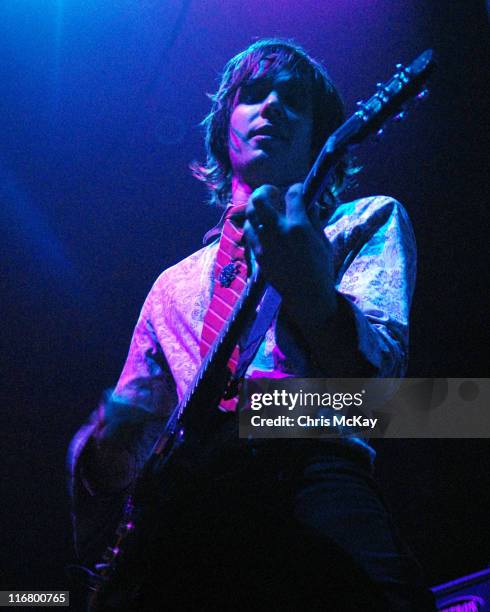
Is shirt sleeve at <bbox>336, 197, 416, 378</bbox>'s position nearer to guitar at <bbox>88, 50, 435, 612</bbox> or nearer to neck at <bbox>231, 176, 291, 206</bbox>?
guitar at <bbox>88, 50, 435, 612</bbox>

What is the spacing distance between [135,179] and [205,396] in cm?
164

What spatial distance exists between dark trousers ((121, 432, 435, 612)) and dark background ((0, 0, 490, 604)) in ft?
4.18

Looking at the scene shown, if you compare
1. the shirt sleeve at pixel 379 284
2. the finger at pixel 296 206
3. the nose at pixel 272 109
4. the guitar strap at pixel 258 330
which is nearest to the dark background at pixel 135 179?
the nose at pixel 272 109

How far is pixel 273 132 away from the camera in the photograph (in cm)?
156

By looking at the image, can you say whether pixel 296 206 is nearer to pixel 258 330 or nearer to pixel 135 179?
pixel 258 330

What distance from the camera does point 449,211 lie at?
2.34m

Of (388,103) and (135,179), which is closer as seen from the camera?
(388,103)

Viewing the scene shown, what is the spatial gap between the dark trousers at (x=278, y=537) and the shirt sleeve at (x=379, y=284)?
0.23 m

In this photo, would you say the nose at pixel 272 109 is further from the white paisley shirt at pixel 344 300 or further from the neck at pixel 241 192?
the white paisley shirt at pixel 344 300

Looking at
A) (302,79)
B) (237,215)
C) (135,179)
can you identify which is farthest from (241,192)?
(135,179)

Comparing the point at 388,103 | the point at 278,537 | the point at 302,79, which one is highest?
the point at 302,79

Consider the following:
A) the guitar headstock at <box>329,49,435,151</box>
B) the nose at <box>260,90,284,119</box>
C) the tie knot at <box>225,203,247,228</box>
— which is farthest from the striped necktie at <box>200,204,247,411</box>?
the guitar headstock at <box>329,49,435,151</box>

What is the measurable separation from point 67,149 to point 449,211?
5.69 feet

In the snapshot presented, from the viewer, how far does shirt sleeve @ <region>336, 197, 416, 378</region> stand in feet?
2.93
